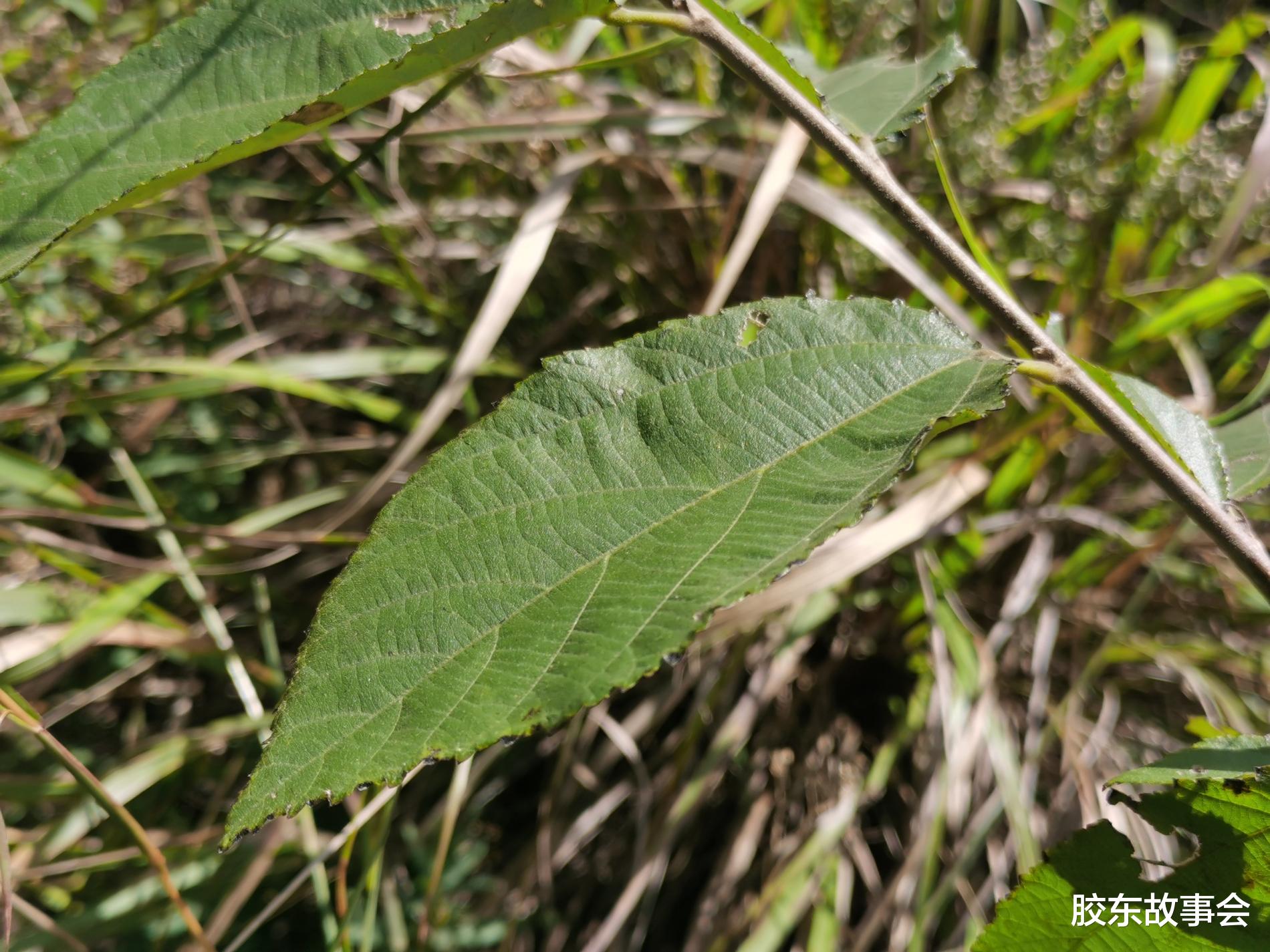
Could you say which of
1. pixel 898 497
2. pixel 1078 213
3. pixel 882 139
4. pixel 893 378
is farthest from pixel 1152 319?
pixel 893 378

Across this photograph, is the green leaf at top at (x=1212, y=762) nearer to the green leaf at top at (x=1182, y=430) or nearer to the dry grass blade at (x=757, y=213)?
the green leaf at top at (x=1182, y=430)

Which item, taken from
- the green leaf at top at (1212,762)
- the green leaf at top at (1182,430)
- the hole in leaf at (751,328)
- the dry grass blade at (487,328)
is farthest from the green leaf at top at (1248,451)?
the dry grass blade at (487,328)

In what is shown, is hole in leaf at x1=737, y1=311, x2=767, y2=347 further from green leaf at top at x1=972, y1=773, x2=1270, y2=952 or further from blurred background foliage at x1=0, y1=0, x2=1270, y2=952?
blurred background foliage at x1=0, y1=0, x2=1270, y2=952

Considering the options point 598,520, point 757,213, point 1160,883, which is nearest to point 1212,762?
point 1160,883

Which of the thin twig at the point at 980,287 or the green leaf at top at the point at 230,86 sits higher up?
the green leaf at top at the point at 230,86

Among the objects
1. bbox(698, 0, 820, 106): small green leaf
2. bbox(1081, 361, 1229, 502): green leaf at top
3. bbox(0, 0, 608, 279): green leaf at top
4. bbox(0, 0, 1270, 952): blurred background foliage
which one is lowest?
bbox(0, 0, 1270, 952): blurred background foliage

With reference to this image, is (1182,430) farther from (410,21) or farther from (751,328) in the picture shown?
(410,21)

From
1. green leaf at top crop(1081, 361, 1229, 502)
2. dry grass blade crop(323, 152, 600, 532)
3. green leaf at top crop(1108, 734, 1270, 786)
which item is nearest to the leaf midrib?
green leaf at top crop(1081, 361, 1229, 502)
